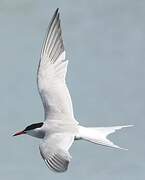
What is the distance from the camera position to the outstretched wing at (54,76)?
920 cm

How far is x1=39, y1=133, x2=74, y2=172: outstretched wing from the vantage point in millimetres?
7273

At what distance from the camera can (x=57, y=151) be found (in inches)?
305

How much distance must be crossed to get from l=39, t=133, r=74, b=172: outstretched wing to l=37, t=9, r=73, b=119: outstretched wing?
0.84m

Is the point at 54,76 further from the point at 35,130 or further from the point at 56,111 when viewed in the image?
the point at 35,130

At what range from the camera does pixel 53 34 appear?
9.36 m

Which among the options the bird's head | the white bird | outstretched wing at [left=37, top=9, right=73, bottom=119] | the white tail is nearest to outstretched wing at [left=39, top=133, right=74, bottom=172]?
the white bird

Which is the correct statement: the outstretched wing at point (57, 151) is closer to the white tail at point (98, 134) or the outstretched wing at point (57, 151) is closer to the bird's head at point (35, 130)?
the white tail at point (98, 134)

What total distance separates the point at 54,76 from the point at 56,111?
53cm

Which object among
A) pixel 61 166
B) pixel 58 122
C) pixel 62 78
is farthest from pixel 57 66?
pixel 61 166

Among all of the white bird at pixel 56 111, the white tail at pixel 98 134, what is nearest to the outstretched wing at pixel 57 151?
the white bird at pixel 56 111

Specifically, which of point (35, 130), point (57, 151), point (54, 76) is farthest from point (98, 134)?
point (54, 76)

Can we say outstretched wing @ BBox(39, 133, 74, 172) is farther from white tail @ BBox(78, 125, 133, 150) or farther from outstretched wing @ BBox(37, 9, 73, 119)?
outstretched wing @ BBox(37, 9, 73, 119)

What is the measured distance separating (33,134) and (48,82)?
2.84 feet

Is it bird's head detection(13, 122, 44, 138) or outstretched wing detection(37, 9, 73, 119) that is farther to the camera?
outstretched wing detection(37, 9, 73, 119)
